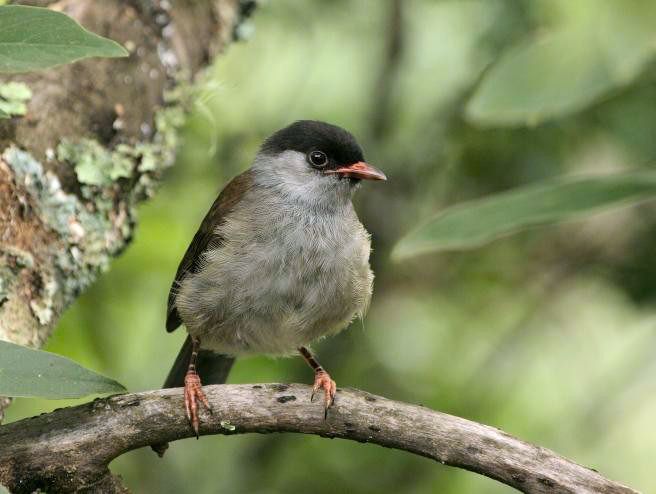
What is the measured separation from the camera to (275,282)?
12.7ft

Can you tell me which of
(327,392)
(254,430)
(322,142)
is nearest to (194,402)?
(254,430)

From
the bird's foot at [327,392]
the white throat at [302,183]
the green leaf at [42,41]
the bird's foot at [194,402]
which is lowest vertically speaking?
the bird's foot at [194,402]

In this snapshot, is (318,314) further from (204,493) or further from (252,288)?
(204,493)

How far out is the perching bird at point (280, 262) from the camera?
3.90 m

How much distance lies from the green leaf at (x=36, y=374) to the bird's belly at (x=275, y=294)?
5.59 feet

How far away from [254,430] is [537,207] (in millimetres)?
1323

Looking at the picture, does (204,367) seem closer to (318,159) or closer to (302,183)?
(302,183)

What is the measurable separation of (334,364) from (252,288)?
170cm

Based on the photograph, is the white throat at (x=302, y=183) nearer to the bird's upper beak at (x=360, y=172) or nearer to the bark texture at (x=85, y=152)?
the bird's upper beak at (x=360, y=172)

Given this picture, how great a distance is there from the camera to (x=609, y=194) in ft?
6.54

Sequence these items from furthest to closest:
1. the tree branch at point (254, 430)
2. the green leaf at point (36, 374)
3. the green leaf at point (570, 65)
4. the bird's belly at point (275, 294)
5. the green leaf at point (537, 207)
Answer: the bird's belly at point (275, 294) → the tree branch at point (254, 430) → the green leaf at point (570, 65) → the green leaf at point (36, 374) → the green leaf at point (537, 207)

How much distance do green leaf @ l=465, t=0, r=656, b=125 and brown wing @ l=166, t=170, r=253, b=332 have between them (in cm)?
178

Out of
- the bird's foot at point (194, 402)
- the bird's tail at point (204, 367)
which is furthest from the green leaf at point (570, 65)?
the bird's tail at point (204, 367)

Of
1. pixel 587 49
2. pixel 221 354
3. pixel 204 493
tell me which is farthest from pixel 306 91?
pixel 587 49
